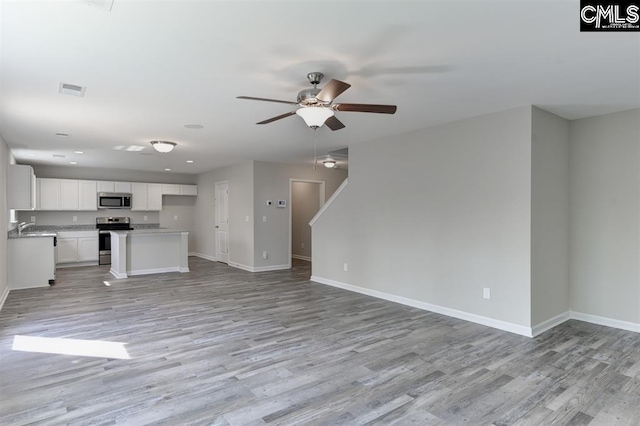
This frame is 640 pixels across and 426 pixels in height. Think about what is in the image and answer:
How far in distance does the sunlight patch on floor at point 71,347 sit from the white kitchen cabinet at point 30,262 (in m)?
2.89

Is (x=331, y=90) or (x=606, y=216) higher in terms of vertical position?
(x=331, y=90)

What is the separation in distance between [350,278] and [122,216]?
6732 millimetres

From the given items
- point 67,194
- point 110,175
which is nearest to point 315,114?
point 67,194

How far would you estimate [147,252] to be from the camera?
7301 millimetres

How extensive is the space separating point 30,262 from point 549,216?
771cm

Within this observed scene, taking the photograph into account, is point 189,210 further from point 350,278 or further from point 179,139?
point 350,278

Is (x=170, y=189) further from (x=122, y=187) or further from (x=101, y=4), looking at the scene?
(x=101, y=4)

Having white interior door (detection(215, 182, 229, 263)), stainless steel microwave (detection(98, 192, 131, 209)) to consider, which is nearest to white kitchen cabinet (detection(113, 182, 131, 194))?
stainless steel microwave (detection(98, 192, 131, 209))

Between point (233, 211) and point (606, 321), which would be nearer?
point (606, 321)

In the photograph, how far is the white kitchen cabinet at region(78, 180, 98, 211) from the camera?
8662 millimetres

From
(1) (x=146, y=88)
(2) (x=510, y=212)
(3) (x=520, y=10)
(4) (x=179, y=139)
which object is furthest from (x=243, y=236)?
(3) (x=520, y=10)

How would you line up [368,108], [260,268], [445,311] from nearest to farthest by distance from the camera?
1. [368,108]
2. [445,311]
3. [260,268]

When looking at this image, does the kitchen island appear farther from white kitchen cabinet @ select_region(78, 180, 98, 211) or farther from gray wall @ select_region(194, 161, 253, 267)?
white kitchen cabinet @ select_region(78, 180, 98, 211)

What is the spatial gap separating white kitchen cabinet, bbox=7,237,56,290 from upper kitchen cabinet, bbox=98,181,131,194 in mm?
3004
